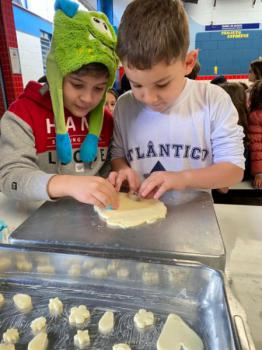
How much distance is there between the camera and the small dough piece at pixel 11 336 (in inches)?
15.6

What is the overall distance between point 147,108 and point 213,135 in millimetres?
195

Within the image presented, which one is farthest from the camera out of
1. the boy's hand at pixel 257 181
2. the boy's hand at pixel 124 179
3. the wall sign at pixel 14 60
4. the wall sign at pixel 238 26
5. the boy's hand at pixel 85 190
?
the wall sign at pixel 238 26

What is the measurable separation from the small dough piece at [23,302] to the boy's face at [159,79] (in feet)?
1.49

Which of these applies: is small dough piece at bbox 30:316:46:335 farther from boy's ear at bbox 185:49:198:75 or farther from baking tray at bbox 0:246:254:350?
boy's ear at bbox 185:49:198:75

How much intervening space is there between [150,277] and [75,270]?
4.5 inches

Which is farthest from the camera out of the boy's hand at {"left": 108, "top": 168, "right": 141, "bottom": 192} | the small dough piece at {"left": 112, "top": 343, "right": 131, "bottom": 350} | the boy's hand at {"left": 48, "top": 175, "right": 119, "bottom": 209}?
the boy's hand at {"left": 108, "top": 168, "right": 141, "bottom": 192}

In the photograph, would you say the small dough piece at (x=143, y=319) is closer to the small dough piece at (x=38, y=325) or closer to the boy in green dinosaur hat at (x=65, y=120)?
the small dough piece at (x=38, y=325)

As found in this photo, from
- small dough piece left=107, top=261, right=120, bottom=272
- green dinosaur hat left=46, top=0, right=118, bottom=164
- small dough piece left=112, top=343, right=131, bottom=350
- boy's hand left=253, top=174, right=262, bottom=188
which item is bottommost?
boy's hand left=253, top=174, right=262, bottom=188

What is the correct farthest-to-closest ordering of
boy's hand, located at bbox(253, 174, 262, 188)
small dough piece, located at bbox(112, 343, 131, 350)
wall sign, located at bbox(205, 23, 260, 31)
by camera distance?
wall sign, located at bbox(205, 23, 260, 31) → boy's hand, located at bbox(253, 174, 262, 188) → small dough piece, located at bbox(112, 343, 131, 350)

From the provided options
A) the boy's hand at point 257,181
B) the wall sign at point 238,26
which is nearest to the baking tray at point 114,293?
the boy's hand at point 257,181

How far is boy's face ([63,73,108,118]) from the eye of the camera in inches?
28.8

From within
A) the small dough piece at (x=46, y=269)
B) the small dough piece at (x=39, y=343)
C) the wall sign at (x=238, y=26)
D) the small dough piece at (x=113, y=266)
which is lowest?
the small dough piece at (x=39, y=343)

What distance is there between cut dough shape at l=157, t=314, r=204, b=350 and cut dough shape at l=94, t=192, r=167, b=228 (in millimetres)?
187

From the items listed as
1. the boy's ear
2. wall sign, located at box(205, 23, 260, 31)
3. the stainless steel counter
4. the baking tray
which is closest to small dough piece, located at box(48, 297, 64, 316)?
the baking tray
